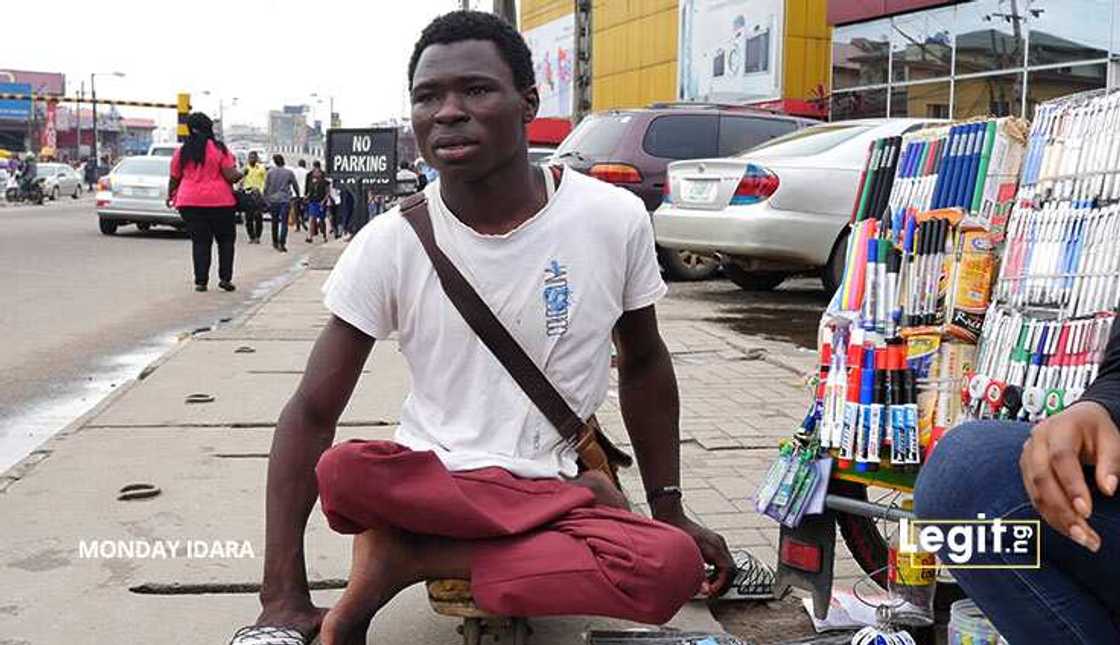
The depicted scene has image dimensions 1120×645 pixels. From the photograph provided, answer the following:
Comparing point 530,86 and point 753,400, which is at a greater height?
point 530,86

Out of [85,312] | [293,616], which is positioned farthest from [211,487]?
[85,312]

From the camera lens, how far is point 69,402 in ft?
20.8

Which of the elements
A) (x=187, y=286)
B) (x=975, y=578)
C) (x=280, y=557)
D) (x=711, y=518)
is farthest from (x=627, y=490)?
(x=187, y=286)

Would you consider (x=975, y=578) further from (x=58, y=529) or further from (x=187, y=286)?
(x=187, y=286)

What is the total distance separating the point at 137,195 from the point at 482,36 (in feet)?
60.7

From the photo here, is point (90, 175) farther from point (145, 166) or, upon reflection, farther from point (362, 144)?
point (362, 144)

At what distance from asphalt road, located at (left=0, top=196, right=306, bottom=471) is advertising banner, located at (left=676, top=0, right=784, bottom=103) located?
1138 cm

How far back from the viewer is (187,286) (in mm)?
12219

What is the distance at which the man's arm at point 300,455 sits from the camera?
2574mm

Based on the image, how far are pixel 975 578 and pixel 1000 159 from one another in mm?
1135

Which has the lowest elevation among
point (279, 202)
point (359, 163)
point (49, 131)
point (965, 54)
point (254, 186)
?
point (279, 202)

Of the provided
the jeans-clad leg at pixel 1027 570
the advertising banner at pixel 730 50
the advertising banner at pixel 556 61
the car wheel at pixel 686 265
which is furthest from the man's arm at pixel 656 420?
the advertising banner at pixel 556 61

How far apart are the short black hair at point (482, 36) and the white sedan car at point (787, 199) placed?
21.0 ft

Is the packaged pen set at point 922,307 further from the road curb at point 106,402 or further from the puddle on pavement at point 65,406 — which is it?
the puddle on pavement at point 65,406
